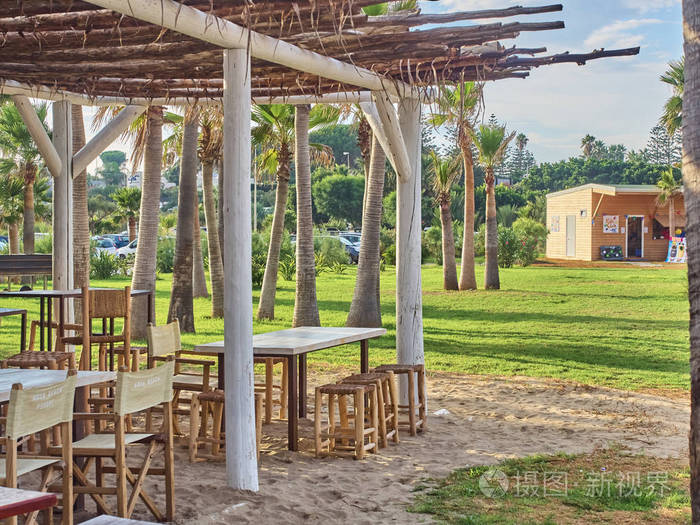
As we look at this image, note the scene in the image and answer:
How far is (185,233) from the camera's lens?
52.1 feet

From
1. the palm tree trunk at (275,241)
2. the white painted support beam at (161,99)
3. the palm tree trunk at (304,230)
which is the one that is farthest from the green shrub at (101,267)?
the white painted support beam at (161,99)

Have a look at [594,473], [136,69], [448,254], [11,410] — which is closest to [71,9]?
[136,69]

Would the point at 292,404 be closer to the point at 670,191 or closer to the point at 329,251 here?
the point at 329,251

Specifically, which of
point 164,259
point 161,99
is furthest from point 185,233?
point 164,259

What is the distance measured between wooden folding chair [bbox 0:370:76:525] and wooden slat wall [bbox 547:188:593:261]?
1430 inches

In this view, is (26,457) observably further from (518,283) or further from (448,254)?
(518,283)

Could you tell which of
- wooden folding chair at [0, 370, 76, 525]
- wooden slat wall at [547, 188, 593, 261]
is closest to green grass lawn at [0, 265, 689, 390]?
wooden folding chair at [0, 370, 76, 525]

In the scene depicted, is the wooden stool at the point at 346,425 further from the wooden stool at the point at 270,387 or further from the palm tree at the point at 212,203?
the palm tree at the point at 212,203

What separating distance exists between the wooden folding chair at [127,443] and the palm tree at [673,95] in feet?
66.8

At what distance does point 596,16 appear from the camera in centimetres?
6438

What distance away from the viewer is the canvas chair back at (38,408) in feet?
13.5

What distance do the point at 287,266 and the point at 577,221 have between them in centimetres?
1744

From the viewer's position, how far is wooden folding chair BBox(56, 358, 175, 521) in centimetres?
486

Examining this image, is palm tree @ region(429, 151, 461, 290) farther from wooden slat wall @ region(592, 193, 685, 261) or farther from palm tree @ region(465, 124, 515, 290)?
wooden slat wall @ region(592, 193, 685, 261)
